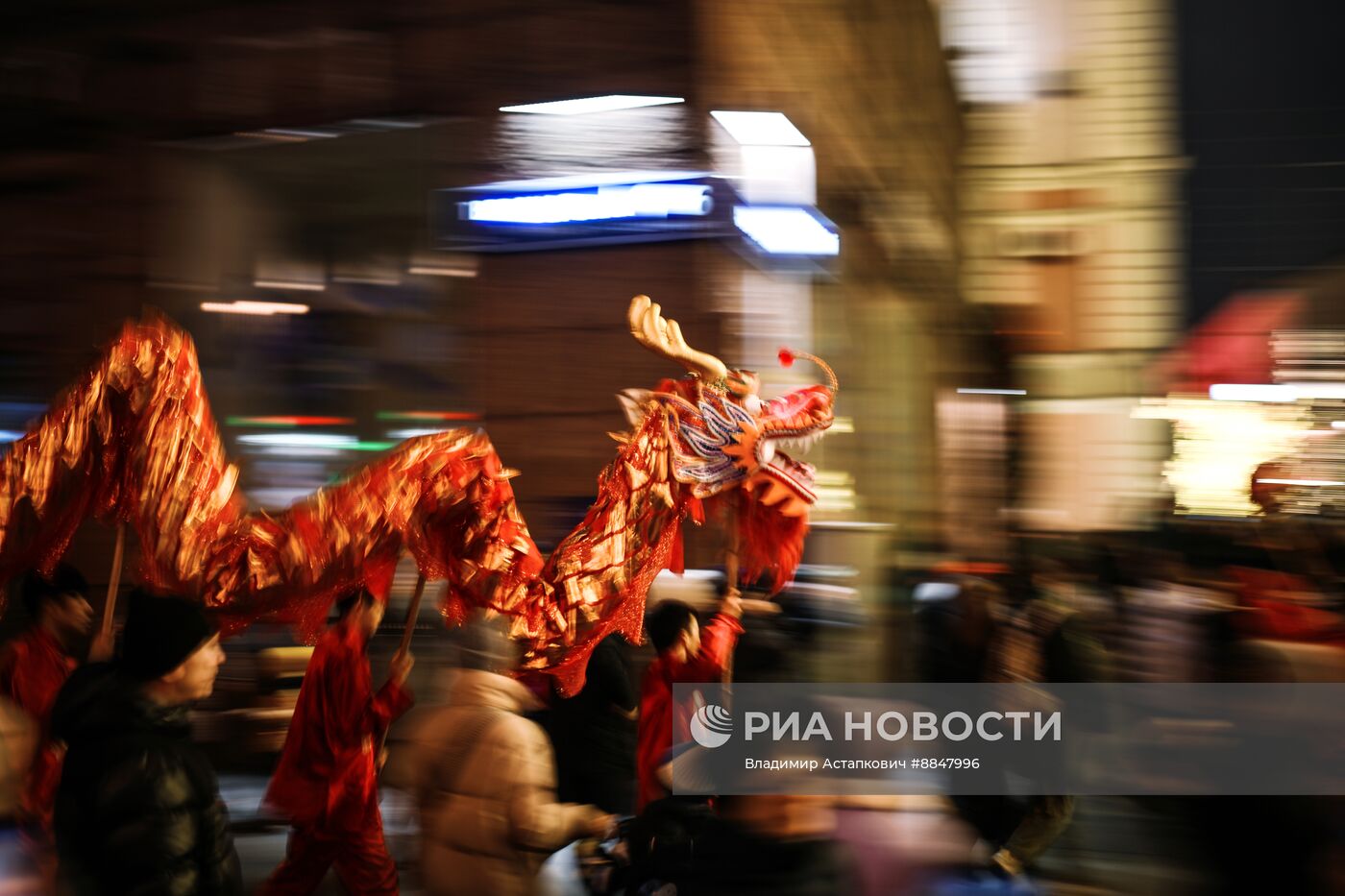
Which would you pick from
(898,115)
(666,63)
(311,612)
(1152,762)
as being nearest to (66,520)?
(311,612)

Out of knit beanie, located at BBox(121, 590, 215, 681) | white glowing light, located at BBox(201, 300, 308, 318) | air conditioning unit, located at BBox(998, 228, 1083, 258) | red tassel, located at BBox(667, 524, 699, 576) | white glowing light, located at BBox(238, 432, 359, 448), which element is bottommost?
knit beanie, located at BBox(121, 590, 215, 681)

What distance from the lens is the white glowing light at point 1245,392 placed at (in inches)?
497

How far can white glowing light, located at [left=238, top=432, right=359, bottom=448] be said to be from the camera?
7.30 meters

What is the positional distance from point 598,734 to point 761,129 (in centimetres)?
446

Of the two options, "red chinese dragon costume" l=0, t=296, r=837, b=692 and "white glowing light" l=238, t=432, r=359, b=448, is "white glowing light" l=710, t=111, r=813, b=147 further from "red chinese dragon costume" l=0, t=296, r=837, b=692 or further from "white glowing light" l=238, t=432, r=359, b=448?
"red chinese dragon costume" l=0, t=296, r=837, b=692

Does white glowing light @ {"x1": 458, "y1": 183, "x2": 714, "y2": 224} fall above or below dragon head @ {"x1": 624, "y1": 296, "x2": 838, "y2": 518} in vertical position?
above

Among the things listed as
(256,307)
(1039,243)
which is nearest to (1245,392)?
(1039,243)

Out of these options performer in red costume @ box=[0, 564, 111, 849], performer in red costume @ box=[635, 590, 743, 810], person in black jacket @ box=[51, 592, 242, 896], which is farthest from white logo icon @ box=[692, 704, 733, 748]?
performer in red costume @ box=[0, 564, 111, 849]

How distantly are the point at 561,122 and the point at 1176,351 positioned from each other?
9.94m

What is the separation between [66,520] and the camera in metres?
3.49

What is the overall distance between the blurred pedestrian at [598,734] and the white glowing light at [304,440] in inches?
133

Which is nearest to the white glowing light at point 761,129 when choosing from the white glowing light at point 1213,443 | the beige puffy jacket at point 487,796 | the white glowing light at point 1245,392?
the beige puffy jacket at point 487,796

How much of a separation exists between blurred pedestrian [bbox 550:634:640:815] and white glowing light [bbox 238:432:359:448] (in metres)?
3.37

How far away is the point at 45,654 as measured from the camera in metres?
4.50
